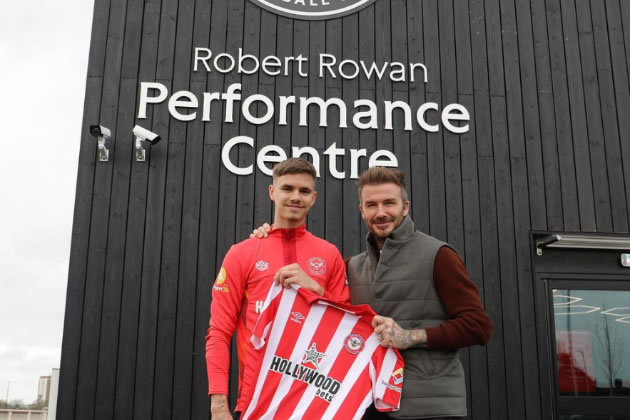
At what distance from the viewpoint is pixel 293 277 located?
8.06 feet

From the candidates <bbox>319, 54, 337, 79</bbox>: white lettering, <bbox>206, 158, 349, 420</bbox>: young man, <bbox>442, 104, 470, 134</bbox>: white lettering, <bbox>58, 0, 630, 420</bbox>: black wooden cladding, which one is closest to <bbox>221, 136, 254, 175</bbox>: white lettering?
<bbox>58, 0, 630, 420</bbox>: black wooden cladding

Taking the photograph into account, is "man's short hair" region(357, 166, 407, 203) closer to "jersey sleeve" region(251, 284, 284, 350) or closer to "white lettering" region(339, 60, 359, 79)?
"jersey sleeve" region(251, 284, 284, 350)

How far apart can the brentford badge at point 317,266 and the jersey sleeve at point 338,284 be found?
5cm

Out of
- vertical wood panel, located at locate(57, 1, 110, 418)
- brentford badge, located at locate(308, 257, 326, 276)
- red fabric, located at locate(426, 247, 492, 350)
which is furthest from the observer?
vertical wood panel, located at locate(57, 1, 110, 418)

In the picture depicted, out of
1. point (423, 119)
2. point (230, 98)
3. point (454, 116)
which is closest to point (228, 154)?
point (230, 98)

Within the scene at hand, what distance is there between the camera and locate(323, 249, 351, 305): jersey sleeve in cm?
267

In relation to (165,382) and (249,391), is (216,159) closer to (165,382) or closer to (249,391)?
(165,382)

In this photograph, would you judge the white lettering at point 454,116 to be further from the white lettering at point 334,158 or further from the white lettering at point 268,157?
the white lettering at point 268,157

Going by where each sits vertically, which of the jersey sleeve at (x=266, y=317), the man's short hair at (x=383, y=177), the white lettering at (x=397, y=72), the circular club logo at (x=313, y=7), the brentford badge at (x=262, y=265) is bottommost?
the jersey sleeve at (x=266, y=317)

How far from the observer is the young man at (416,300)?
232 cm

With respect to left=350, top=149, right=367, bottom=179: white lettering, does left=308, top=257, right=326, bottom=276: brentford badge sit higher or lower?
lower

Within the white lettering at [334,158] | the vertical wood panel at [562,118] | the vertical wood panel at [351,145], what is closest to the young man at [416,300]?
the vertical wood panel at [351,145]

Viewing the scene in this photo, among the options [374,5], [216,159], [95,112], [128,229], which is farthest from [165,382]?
[374,5]

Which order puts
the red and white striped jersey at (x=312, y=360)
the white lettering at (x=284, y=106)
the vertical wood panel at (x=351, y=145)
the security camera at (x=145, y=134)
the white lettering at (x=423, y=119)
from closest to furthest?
the red and white striped jersey at (x=312, y=360) → the security camera at (x=145, y=134) → the vertical wood panel at (x=351, y=145) → the white lettering at (x=284, y=106) → the white lettering at (x=423, y=119)
